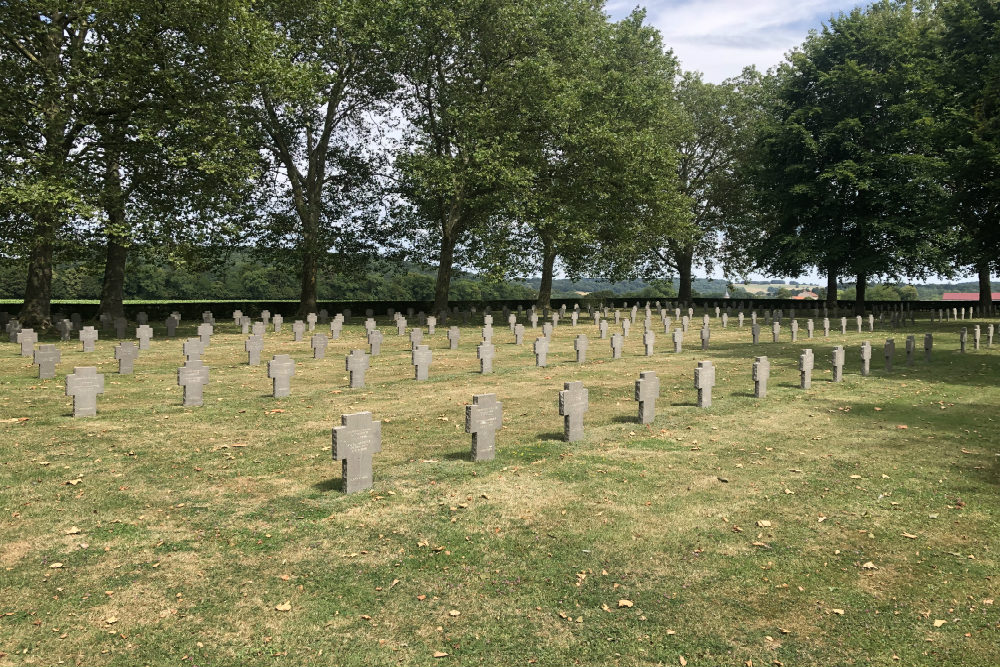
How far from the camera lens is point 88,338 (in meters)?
17.4

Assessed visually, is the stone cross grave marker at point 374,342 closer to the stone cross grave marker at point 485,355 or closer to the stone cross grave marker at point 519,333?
the stone cross grave marker at point 485,355

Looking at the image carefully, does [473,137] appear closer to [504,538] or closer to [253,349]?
[253,349]

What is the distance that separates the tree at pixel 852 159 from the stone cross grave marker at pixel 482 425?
111 feet

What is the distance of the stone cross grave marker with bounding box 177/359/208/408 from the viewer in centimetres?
1016

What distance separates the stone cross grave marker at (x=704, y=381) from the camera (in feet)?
34.2

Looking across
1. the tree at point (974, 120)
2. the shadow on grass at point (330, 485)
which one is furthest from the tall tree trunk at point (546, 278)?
the shadow on grass at point (330, 485)

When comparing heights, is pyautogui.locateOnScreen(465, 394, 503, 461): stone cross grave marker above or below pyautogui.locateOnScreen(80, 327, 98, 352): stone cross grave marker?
below

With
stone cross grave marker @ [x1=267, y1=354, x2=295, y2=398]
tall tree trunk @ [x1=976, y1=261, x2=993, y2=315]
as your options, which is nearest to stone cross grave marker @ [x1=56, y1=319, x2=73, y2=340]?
stone cross grave marker @ [x1=267, y1=354, x2=295, y2=398]

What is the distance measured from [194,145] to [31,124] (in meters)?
5.09

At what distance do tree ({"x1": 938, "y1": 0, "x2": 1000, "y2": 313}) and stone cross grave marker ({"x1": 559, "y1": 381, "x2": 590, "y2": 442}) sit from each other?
14741 mm

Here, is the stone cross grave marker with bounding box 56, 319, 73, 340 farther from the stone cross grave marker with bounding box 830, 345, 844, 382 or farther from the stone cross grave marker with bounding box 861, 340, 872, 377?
the stone cross grave marker with bounding box 861, 340, 872, 377

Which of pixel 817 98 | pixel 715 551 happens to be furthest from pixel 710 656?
pixel 817 98

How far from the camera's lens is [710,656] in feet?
11.8

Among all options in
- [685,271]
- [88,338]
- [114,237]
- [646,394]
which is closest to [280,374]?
[646,394]
